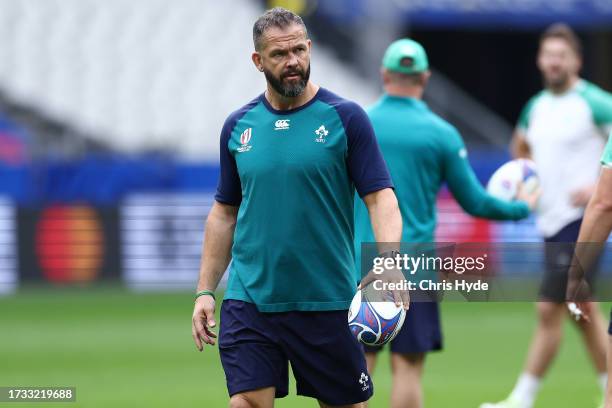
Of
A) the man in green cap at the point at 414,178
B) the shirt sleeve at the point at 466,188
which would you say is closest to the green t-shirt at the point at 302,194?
the man in green cap at the point at 414,178

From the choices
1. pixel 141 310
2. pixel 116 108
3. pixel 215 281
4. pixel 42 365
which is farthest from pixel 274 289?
pixel 116 108

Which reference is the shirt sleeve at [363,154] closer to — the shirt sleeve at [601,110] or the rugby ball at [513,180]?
the rugby ball at [513,180]

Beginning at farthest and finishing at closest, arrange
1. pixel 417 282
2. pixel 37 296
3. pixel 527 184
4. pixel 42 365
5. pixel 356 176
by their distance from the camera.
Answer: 1. pixel 37 296
2. pixel 42 365
3. pixel 527 184
4. pixel 417 282
5. pixel 356 176

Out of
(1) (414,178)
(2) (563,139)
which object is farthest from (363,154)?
(2) (563,139)

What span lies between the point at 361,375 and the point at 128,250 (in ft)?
39.6

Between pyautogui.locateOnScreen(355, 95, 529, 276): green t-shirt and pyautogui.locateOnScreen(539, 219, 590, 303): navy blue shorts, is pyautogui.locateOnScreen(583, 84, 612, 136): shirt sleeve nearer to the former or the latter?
pyautogui.locateOnScreen(539, 219, 590, 303): navy blue shorts

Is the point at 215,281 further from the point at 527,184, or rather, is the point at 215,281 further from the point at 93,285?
the point at 93,285

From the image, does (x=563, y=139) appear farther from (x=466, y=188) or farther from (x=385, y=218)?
(x=385, y=218)

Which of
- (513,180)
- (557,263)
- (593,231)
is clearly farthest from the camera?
(557,263)

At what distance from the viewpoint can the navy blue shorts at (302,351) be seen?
638cm

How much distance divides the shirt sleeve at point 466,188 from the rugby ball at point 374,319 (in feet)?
7.51

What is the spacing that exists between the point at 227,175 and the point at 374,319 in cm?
120

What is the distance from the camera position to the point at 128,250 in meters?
18.2

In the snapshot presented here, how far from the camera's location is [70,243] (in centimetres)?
1816
